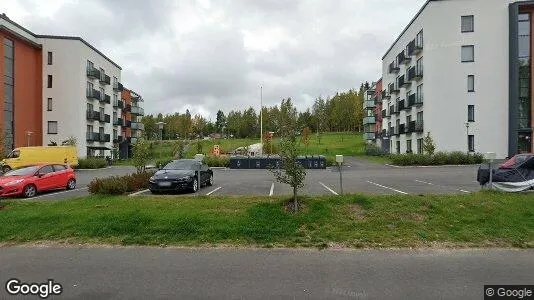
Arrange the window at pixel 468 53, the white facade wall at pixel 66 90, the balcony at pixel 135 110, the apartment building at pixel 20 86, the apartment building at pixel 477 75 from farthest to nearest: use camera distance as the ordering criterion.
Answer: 1. the balcony at pixel 135 110
2. the white facade wall at pixel 66 90
3. the apartment building at pixel 20 86
4. the window at pixel 468 53
5. the apartment building at pixel 477 75

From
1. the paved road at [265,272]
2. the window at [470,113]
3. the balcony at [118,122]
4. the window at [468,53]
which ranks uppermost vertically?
the window at [468,53]

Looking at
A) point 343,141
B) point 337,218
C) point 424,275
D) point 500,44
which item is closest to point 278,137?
point 337,218

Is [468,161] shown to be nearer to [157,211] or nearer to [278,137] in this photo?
[278,137]

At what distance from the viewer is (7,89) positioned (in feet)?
143

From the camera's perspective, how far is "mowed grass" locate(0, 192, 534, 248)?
27.0 feet

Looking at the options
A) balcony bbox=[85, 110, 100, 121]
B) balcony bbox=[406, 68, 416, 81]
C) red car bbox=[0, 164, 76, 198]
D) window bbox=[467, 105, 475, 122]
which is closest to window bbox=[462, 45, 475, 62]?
window bbox=[467, 105, 475, 122]

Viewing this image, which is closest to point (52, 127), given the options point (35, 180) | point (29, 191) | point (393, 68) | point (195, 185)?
point (35, 180)

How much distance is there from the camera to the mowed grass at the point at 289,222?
822cm

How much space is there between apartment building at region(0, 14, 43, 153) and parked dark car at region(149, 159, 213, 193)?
32667 mm

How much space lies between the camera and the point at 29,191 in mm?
16172

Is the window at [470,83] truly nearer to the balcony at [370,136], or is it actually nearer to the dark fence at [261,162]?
the dark fence at [261,162]

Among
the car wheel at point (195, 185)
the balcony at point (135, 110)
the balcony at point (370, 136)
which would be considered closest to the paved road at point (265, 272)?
the car wheel at point (195, 185)

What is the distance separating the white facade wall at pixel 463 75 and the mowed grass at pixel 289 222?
32895 millimetres

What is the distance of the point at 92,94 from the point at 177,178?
1797 inches
